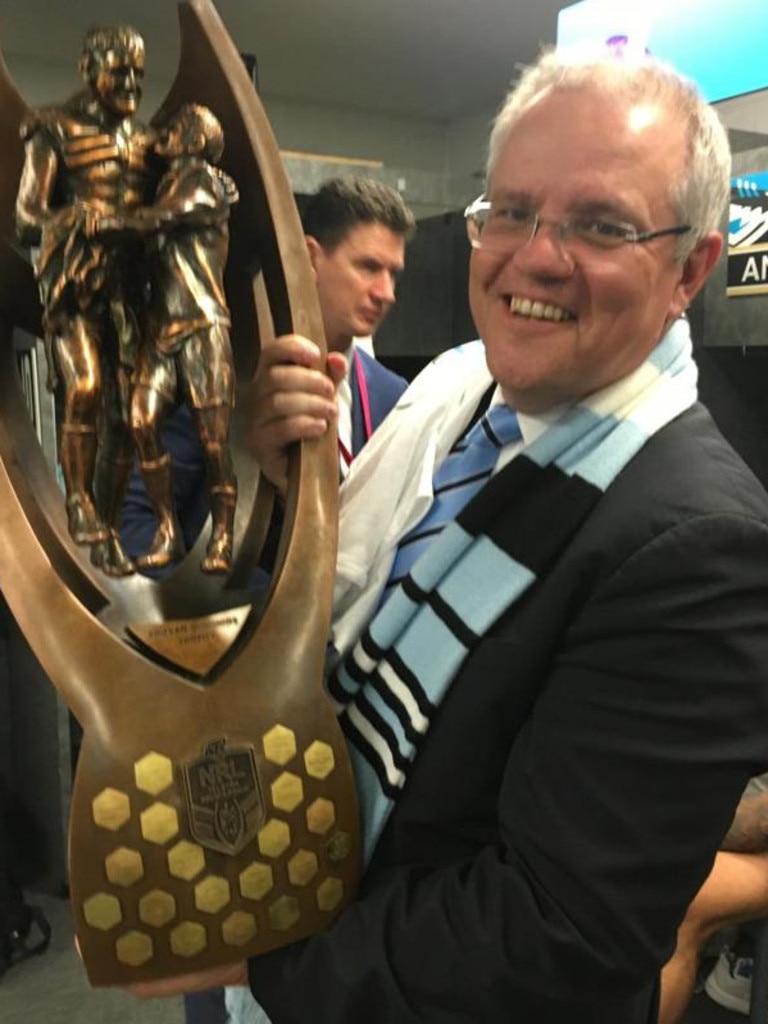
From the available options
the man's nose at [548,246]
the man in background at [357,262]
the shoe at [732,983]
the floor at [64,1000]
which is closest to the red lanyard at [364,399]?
the man in background at [357,262]

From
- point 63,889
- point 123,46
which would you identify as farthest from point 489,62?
point 123,46

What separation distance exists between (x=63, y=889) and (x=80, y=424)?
2056mm

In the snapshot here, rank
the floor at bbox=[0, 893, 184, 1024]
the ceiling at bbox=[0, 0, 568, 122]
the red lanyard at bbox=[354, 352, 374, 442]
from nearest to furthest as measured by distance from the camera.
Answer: the red lanyard at bbox=[354, 352, 374, 442], the floor at bbox=[0, 893, 184, 1024], the ceiling at bbox=[0, 0, 568, 122]

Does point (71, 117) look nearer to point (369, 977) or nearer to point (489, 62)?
point (369, 977)

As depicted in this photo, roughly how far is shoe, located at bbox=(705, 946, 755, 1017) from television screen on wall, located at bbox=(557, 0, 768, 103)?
219 centimetres

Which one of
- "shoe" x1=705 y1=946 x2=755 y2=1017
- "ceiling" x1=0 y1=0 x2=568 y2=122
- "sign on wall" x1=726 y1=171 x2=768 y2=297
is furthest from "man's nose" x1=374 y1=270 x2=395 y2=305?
"ceiling" x1=0 y1=0 x2=568 y2=122

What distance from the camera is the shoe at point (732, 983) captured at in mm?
2098

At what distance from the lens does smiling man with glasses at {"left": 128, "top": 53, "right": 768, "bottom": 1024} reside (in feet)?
2.24

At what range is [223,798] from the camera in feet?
2.37

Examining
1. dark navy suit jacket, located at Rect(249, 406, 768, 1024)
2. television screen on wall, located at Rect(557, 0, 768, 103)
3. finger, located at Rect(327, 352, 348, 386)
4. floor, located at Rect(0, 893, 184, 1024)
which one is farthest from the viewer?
television screen on wall, located at Rect(557, 0, 768, 103)

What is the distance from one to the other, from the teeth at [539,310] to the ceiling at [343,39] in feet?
11.6

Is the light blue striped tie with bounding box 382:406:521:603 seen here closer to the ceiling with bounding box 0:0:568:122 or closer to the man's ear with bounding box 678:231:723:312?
the man's ear with bounding box 678:231:723:312

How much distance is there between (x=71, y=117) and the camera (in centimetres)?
77

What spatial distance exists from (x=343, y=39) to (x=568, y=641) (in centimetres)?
423
